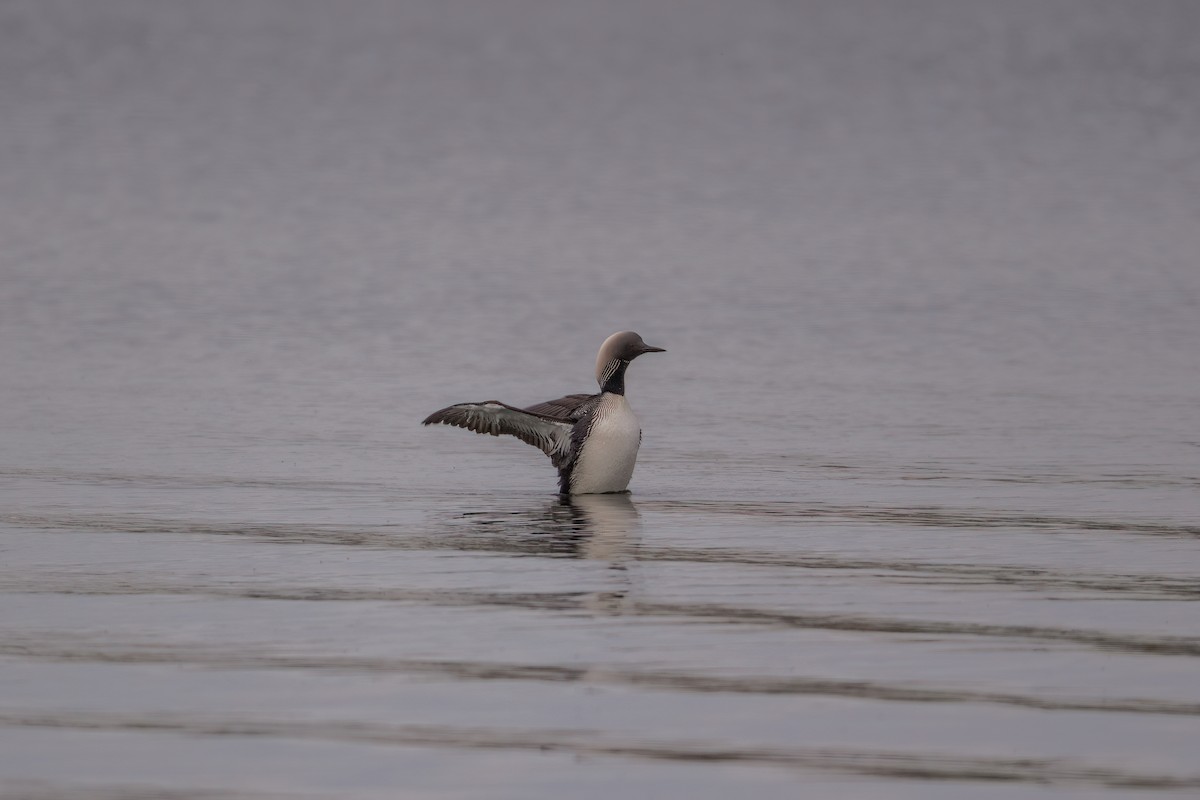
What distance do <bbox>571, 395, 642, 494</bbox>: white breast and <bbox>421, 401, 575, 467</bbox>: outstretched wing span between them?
273 millimetres

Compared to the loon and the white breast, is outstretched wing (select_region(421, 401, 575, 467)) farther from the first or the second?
the white breast

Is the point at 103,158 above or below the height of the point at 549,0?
below

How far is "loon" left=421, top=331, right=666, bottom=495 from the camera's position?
14.6 meters

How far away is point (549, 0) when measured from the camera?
10769 cm

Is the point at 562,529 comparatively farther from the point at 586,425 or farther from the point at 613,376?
the point at 613,376

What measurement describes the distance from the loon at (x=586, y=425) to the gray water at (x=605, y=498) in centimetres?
26

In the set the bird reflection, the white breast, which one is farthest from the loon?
the bird reflection

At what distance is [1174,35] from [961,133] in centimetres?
3412

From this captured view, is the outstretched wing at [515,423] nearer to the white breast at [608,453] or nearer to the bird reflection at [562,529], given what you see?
the white breast at [608,453]

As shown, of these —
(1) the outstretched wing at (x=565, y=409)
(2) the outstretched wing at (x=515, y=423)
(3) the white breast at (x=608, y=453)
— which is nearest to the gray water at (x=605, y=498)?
(3) the white breast at (x=608, y=453)

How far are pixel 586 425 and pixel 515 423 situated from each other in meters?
0.68

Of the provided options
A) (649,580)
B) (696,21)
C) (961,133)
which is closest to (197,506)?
(649,580)

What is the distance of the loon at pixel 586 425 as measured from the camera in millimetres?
14578

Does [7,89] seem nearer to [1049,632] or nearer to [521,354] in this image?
[521,354]
